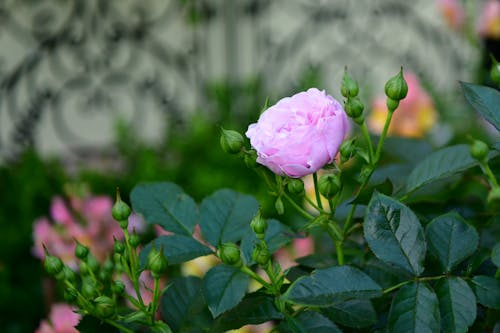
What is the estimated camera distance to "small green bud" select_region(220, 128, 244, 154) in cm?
48

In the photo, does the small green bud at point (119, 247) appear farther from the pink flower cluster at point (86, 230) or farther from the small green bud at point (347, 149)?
the pink flower cluster at point (86, 230)

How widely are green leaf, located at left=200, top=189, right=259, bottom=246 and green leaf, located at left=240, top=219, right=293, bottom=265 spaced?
0.02m

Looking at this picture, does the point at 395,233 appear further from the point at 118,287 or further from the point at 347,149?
the point at 118,287

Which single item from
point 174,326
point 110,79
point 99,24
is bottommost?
point 110,79

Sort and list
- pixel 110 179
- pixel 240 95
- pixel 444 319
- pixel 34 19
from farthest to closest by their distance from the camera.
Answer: pixel 34 19 < pixel 240 95 < pixel 110 179 < pixel 444 319

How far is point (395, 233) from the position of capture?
0.45 meters

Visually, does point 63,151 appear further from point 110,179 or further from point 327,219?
point 327,219

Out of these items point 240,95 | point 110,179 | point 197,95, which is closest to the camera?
point 110,179

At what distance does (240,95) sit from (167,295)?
2.06 m

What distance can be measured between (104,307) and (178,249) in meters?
0.08

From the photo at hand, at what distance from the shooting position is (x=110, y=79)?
323 cm

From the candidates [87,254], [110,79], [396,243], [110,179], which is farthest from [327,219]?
[110,79]

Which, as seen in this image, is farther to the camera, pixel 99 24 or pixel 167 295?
pixel 99 24

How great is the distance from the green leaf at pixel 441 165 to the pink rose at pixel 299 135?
7 centimetres
